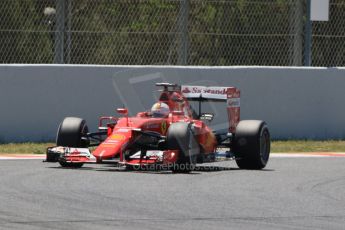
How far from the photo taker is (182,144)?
532 inches

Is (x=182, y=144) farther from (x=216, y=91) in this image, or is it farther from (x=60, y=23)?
(x=60, y=23)

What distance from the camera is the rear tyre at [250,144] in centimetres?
1434

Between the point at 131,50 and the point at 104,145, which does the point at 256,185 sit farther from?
the point at 131,50

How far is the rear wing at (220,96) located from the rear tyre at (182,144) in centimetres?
140

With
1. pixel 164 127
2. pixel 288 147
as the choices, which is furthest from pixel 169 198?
pixel 288 147

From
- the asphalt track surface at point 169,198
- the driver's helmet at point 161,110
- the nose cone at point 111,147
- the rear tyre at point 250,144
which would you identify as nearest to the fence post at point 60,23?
the asphalt track surface at point 169,198

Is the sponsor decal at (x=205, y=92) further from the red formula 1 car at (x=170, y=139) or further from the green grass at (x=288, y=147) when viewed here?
the green grass at (x=288, y=147)

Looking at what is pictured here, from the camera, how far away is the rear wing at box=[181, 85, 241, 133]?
591 inches

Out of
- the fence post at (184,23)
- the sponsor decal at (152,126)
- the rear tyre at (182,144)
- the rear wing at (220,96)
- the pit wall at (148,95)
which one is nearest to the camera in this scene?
the rear tyre at (182,144)

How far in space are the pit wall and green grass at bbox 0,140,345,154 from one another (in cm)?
27

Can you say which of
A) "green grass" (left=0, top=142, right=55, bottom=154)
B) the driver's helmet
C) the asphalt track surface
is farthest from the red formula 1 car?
"green grass" (left=0, top=142, right=55, bottom=154)

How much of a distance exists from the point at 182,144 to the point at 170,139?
0.57 feet

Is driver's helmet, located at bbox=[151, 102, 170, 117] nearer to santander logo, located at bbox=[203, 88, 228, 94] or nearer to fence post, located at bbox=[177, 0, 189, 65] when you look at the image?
santander logo, located at bbox=[203, 88, 228, 94]

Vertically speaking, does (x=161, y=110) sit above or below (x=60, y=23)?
below
